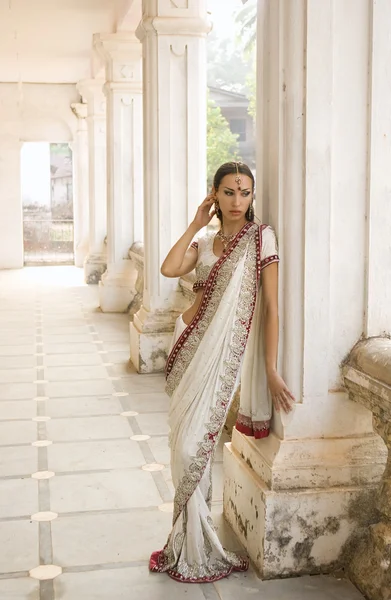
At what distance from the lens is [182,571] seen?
3.31 meters

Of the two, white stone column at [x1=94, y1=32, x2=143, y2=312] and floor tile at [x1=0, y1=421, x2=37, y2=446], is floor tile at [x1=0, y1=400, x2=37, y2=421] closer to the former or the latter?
floor tile at [x1=0, y1=421, x2=37, y2=446]

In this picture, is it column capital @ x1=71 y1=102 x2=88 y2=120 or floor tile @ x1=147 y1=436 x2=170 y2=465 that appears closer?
floor tile @ x1=147 y1=436 x2=170 y2=465

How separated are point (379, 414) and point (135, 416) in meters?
2.91

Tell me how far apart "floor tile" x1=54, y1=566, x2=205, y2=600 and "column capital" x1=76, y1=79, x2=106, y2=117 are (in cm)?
1160

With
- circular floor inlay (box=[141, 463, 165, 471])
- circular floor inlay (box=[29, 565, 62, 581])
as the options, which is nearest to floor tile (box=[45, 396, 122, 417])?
circular floor inlay (box=[141, 463, 165, 471])

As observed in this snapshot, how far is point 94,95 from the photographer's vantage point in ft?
45.9

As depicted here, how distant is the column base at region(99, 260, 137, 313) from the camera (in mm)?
10641

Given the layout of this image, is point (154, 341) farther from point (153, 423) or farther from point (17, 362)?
point (153, 423)

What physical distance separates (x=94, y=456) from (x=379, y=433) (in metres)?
2.22

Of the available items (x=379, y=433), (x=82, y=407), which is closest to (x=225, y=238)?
(x=379, y=433)

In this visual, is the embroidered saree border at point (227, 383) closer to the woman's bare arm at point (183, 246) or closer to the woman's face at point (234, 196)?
the woman's face at point (234, 196)

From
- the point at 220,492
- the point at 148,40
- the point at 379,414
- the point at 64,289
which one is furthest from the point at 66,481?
the point at 64,289

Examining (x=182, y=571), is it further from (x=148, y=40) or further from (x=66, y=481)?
(x=148, y=40)

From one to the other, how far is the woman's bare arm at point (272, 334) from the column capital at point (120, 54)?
24.3ft
